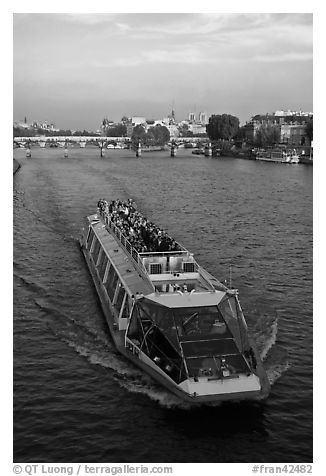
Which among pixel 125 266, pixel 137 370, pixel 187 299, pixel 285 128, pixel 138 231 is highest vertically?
pixel 285 128

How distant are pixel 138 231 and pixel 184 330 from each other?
10555 millimetres

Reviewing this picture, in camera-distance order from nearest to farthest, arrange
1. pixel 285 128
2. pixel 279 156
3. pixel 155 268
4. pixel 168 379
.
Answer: pixel 168 379, pixel 155 268, pixel 279 156, pixel 285 128

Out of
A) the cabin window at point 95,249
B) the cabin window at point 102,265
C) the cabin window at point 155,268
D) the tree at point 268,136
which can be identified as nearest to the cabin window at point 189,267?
the cabin window at point 155,268

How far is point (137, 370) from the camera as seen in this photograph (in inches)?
789

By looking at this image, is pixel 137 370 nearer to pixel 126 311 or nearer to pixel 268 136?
pixel 126 311

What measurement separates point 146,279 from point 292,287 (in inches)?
425

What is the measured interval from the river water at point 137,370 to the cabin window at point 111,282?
1.07 m

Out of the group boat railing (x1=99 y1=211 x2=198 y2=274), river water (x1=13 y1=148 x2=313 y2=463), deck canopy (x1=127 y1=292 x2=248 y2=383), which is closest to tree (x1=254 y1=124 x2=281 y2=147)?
river water (x1=13 y1=148 x2=313 y2=463)

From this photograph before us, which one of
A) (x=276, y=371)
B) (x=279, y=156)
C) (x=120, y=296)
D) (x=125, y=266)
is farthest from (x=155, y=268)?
(x=279, y=156)

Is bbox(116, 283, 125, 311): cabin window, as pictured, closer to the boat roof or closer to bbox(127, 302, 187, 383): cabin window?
bbox(127, 302, 187, 383): cabin window

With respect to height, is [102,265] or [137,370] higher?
[102,265]

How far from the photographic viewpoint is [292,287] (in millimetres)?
30469

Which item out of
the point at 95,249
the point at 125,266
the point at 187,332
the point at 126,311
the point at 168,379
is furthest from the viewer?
the point at 95,249
